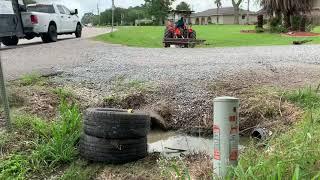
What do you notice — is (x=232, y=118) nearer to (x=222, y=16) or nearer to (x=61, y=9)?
(x=61, y=9)

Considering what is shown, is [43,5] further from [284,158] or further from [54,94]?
[284,158]

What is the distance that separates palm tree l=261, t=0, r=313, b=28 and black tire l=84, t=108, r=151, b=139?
110ft

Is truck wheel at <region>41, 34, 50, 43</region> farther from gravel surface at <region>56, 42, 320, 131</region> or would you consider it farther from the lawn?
gravel surface at <region>56, 42, 320, 131</region>

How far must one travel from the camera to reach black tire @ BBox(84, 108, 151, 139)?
6055 mm

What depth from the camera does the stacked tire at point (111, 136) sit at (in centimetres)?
605

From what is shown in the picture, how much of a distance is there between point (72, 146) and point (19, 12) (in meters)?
15.2

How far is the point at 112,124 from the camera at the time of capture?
6.04 meters

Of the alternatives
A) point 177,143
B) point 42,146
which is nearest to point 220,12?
point 177,143

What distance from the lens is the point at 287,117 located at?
7.76 m

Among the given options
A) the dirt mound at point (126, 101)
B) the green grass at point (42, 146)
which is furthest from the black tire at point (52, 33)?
the green grass at point (42, 146)

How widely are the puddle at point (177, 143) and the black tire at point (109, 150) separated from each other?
78cm

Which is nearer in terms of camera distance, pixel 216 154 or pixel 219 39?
pixel 216 154

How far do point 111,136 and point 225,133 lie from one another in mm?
1831

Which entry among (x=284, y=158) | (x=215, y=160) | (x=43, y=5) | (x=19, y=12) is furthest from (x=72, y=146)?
(x=43, y=5)
